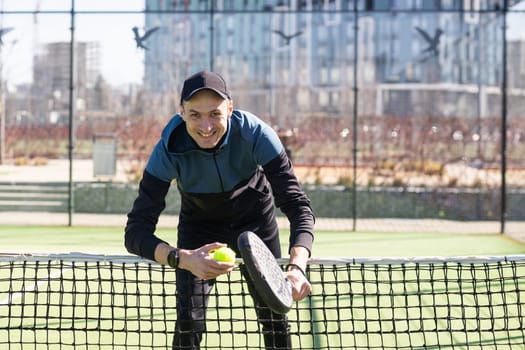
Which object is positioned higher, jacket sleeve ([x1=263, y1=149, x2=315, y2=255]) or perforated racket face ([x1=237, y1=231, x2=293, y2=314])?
jacket sleeve ([x1=263, y1=149, x2=315, y2=255])

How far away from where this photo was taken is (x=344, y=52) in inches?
393

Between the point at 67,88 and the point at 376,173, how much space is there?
389 centimetres

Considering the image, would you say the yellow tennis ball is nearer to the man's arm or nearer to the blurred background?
the man's arm

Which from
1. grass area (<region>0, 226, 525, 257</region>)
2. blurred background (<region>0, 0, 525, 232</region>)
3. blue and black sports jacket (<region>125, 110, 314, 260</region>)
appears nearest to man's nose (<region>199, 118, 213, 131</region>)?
blue and black sports jacket (<region>125, 110, 314, 260</region>)

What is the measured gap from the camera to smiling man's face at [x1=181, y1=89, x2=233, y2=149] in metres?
2.38

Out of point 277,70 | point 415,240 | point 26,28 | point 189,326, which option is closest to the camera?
point 189,326

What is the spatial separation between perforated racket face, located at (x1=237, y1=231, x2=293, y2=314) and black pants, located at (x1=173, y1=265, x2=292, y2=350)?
0.67 meters

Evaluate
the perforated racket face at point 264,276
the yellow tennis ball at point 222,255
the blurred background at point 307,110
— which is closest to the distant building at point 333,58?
the blurred background at point 307,110

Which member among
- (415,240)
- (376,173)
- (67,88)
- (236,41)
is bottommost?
(415,240)

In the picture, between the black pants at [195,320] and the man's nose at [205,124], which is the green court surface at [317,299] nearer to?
the black pants at [195,320]

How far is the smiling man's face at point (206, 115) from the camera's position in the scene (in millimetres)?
2381

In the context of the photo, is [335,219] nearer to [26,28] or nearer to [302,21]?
[302,21]

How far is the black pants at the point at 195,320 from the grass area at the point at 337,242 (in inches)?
167

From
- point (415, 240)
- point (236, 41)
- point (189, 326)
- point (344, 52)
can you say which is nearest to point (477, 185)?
point (415, 240)
